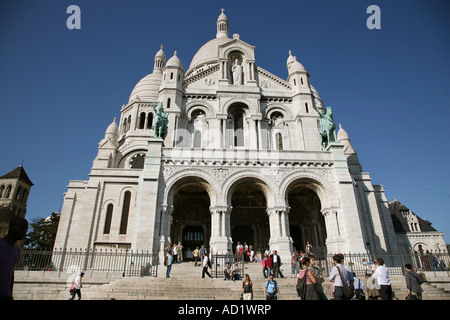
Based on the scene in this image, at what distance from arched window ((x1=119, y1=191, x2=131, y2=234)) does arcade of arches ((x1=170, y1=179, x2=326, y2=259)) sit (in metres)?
3.94

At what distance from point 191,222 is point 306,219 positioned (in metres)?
9.83

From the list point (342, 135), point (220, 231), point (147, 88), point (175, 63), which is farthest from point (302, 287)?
point (147, 88)

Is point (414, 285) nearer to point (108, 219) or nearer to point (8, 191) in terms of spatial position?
point (108, 219)

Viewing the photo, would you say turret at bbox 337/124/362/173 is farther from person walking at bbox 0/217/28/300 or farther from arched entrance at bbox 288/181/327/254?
person walking at bbox 0/217/28/300

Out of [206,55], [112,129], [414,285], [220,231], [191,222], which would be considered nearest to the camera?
[414,285]

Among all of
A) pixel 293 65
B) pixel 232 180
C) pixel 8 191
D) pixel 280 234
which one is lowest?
pixel 280 234

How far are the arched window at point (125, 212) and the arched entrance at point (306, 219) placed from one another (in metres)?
13.8

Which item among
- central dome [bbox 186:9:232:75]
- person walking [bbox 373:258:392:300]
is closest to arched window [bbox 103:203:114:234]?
person walking [bbox 373:258:392:300]

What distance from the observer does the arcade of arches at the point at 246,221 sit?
22.8 metres

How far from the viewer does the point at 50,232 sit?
110 feet

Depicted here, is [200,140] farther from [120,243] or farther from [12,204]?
[12,204]

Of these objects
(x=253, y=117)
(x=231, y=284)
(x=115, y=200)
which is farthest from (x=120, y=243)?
(x=253, y=117)

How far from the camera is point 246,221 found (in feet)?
79.0
